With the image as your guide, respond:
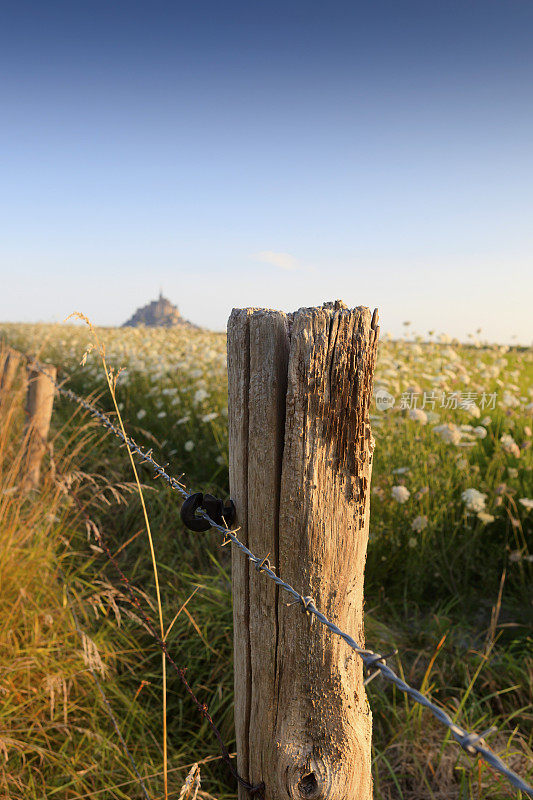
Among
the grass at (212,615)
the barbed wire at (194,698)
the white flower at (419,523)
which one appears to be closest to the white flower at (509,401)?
the grass at (212,615)

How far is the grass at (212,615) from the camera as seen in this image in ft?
6.58

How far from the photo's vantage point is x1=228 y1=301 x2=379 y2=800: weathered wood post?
3.23ft

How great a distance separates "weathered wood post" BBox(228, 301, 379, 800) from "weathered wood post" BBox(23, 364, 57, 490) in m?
2.89

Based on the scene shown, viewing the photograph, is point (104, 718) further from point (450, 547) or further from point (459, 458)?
point (459, 458)

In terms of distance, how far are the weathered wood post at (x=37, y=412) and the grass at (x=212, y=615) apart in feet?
0.63

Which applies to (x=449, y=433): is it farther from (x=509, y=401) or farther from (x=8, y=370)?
(x=8, y=370)

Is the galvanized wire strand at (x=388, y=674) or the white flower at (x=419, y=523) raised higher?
the galvanized wire strand at (x=388, y=674)

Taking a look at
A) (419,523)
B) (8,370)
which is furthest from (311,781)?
(8,370)

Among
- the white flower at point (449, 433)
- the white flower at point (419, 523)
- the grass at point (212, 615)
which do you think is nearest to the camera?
the grass at point (212, 615)

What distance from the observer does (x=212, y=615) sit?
2713 mm

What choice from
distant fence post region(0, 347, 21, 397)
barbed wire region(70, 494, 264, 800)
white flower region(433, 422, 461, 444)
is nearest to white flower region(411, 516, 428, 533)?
white flower region(433, 422, 461, 444)

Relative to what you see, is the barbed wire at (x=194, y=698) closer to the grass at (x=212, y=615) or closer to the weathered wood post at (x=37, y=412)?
the grass at (x=212, y=615)

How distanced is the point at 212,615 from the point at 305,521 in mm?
1931

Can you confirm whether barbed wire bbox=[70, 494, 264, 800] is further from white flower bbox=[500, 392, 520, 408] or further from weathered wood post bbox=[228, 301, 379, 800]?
white flower bbox=[500, 392, 520, 408]
